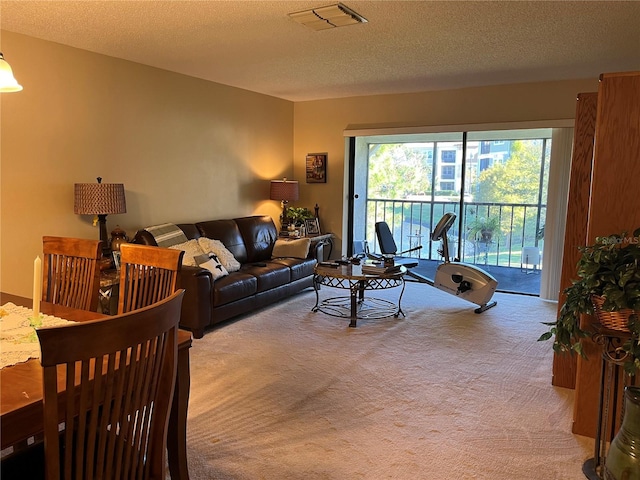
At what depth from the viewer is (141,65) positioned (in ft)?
14.6

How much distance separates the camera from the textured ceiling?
115 inches

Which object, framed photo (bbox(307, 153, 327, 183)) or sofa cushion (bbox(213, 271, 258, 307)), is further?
framed photo (bbox(307, 153, 327, 183))

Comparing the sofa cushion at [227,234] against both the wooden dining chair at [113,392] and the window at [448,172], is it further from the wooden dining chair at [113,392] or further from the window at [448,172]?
the wooden dining chair at [113,392]

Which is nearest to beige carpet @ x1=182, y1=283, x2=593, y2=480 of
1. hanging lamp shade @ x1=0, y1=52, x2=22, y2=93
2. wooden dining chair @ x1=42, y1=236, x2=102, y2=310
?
wooden dining chair @ x1=42, y1=236, x2=102, y2=310

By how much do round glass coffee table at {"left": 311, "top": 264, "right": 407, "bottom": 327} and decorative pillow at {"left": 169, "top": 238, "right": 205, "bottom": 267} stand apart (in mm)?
1095

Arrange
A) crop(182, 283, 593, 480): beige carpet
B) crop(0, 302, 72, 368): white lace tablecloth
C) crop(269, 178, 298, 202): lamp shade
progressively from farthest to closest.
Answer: crop(269, 178, 298, 202): lamp shade < crop(182, 283, 593, 480): beige carpet < crop(0, 302, 72, 368): white lace tablecloth

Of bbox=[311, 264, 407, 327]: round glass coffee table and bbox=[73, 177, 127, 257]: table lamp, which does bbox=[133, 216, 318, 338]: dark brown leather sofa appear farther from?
bbox=[73, 177, 127, 257]: table lamp

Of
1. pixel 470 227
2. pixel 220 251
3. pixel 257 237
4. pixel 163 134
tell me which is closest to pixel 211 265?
pixel 220 251

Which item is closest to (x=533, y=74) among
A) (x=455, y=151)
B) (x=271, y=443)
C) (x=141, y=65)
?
(x=455, y=151)

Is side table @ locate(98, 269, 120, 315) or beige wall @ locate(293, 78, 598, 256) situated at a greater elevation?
beige wall @ locate(293, 78, 598, 256)

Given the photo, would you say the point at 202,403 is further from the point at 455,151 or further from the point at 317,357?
the point at 455,151

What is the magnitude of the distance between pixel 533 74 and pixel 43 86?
4.38 m

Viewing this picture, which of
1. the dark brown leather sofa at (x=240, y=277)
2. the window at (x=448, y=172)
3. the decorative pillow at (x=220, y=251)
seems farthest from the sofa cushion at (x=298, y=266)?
the window at (x=448, y=172)

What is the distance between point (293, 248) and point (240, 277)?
1.22 m
